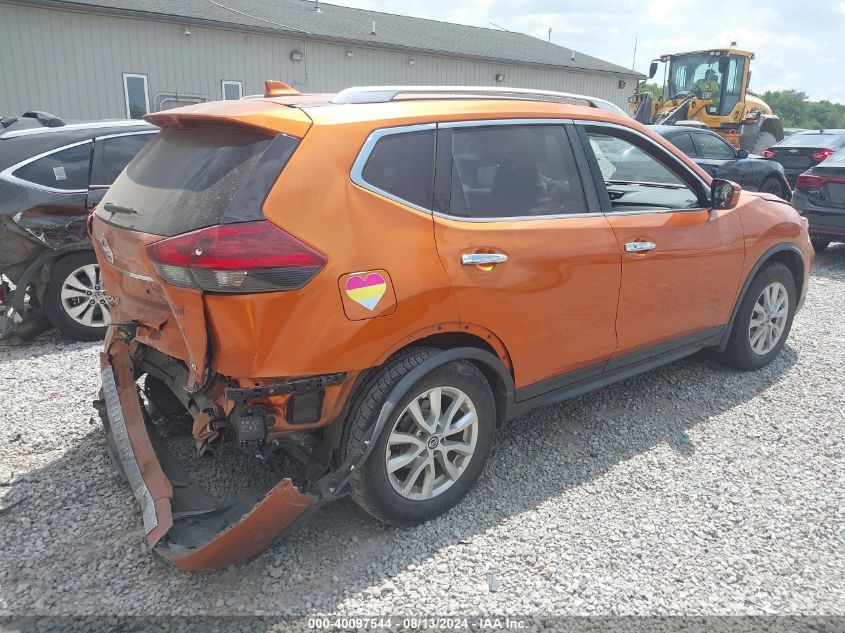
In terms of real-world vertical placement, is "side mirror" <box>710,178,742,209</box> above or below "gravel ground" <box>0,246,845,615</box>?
above

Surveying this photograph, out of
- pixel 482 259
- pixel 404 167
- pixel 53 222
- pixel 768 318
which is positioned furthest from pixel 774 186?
pixel 53 222

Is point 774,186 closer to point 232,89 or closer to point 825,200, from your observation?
point 825,200

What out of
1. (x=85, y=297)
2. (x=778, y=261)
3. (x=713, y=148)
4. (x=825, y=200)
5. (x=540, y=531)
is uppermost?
(x=713, y=148)

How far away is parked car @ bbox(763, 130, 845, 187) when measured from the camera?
40.6ft

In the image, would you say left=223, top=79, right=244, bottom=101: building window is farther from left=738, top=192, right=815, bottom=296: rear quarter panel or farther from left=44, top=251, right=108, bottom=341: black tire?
left=738, top=192, right=815, bottom=296: rear quarter panel

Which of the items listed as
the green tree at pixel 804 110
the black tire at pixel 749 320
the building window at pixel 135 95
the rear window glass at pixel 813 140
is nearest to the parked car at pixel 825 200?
the rear window glass at pixel 813 140

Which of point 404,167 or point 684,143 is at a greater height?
point 404,167

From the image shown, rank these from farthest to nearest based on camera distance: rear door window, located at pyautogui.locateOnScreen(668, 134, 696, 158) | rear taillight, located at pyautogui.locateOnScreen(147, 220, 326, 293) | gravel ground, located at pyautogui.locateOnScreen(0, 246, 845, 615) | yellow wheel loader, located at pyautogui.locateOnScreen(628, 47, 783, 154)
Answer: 1. yellow wheel loader, located at pyautogui.locateOnScreen(628, 47, 783, 154)
2. rear door window, located at pyautogui.locateOnScreen(668, 134, 696, 158)
3. gravel ground, located at pyautogui.locateOnScreen(0, 246, 845, 615)
4. rear taillight, located at pyautogui.locateOnScreen(147, 220, 326, 293)

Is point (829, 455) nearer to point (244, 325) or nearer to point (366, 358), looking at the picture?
point (366, 358)

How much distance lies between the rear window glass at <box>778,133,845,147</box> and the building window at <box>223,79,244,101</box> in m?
12.6

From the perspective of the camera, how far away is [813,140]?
12.8 meters

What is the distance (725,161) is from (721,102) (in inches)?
312

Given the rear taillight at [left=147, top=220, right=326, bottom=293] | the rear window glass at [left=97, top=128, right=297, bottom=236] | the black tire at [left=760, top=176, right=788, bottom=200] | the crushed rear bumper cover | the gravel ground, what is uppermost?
the rear window glass at [left=97, top=128, right=297, bottom=236]

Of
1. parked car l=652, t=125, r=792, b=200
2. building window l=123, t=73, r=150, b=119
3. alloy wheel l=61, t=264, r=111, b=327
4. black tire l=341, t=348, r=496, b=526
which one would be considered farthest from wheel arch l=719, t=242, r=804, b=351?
building window l=123, t=73, r=150, b=119
